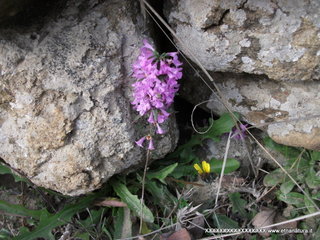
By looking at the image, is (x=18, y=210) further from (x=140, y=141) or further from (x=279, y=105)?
(x=279, y=105)

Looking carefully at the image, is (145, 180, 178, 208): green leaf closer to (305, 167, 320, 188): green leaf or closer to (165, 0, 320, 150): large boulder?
(165, 0, 320, 150): large boulder

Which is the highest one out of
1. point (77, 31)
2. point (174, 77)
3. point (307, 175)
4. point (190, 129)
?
point (77, 31)

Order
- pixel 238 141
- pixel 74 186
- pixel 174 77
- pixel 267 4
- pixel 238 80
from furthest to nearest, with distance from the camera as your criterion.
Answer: pixel 238 141, pixel 238 80, pixel 74 186, pixel 174 77, pixel 267 4

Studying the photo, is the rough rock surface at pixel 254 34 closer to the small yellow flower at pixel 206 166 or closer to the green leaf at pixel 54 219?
the small yellow flower at pixel 206 166

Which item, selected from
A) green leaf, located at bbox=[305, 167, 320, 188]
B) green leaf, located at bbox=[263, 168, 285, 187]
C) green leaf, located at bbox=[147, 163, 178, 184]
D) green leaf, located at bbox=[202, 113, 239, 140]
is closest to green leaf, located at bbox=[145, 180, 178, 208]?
green leaf, located at bbox=[147, 163, 178, 184]

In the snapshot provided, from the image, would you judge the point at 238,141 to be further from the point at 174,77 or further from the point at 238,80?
the point at 174,77

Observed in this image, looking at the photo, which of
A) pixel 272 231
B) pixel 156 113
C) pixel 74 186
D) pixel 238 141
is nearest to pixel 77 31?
pixel 156 113

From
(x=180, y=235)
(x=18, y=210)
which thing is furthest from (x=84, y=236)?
(x=180, y=235)
